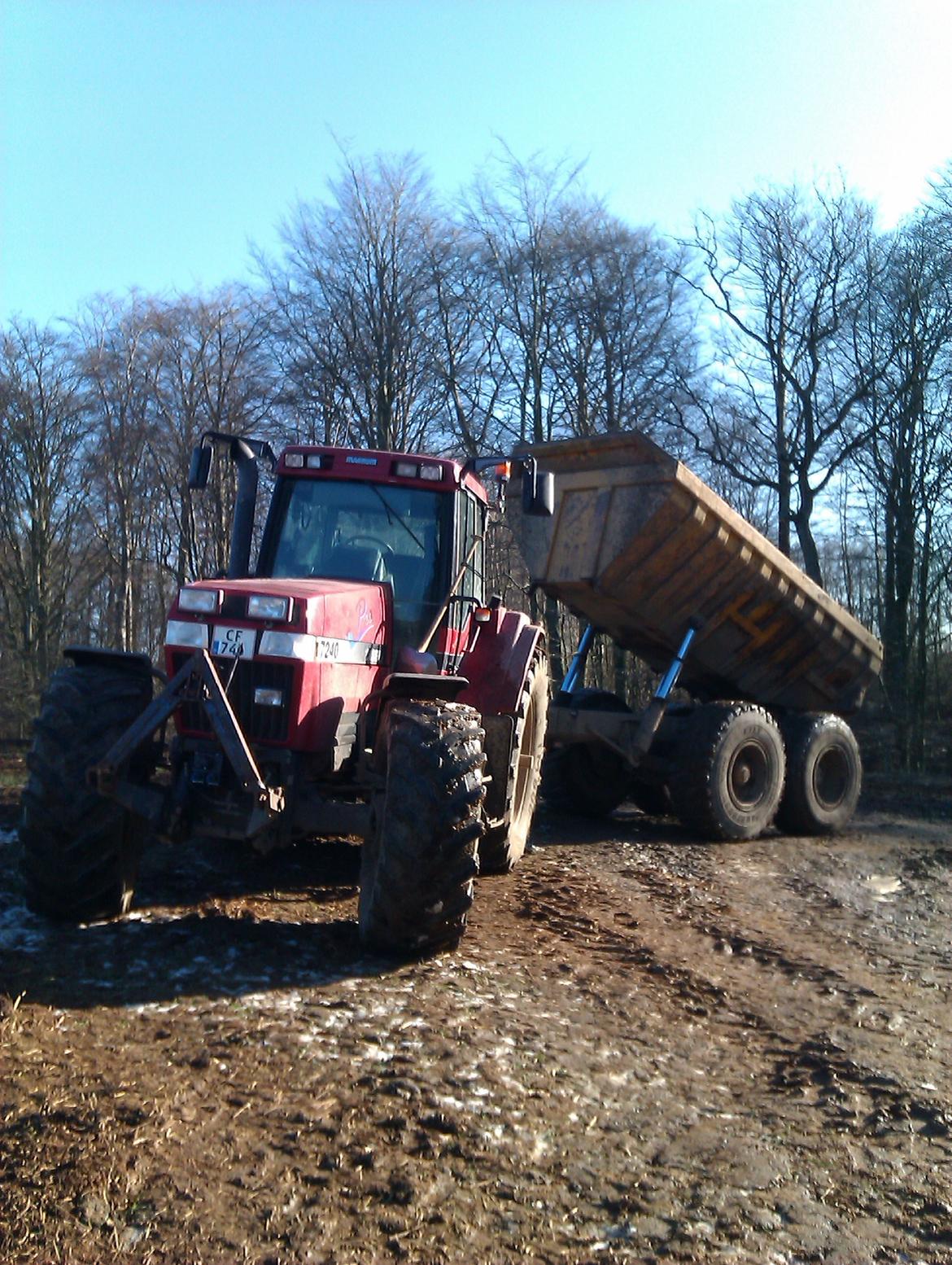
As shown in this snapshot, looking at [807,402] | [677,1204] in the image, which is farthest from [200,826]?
[807,402]

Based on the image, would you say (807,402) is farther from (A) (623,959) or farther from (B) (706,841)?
(A) (623,959)

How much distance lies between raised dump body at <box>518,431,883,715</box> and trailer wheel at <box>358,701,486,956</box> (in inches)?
186

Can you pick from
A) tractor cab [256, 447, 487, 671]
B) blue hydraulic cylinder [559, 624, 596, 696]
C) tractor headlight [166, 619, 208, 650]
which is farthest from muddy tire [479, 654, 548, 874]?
blue hydraulic cylinder [559, 624, 596, 696]

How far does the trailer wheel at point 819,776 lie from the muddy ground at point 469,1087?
385 centimetres

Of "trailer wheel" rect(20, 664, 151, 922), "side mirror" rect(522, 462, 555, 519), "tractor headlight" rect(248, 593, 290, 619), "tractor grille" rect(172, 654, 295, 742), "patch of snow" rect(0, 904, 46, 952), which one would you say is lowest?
"patch of snow" rect(0, 904, 46, 952)

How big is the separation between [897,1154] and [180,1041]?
2542 millimetres

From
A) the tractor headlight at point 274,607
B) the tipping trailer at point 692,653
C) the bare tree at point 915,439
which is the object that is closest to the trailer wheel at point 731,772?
the tipping trailer at point 692,653

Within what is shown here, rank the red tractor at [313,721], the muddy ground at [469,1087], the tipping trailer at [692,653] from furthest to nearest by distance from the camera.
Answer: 1. the tipping trailer at [692,653]
2. the red tractor at [313,721]
3. the muddy ground at [469,1087]

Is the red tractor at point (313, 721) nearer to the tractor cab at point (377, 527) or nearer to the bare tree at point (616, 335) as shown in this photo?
the tractor cab at point (377, 527)

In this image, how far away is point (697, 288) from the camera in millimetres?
23109

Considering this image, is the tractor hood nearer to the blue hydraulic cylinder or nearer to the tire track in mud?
the tire track in mud

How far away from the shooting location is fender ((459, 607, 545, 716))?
7121mm

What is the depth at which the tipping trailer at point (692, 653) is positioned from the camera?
385 inches

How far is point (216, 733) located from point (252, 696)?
1.21 feet
